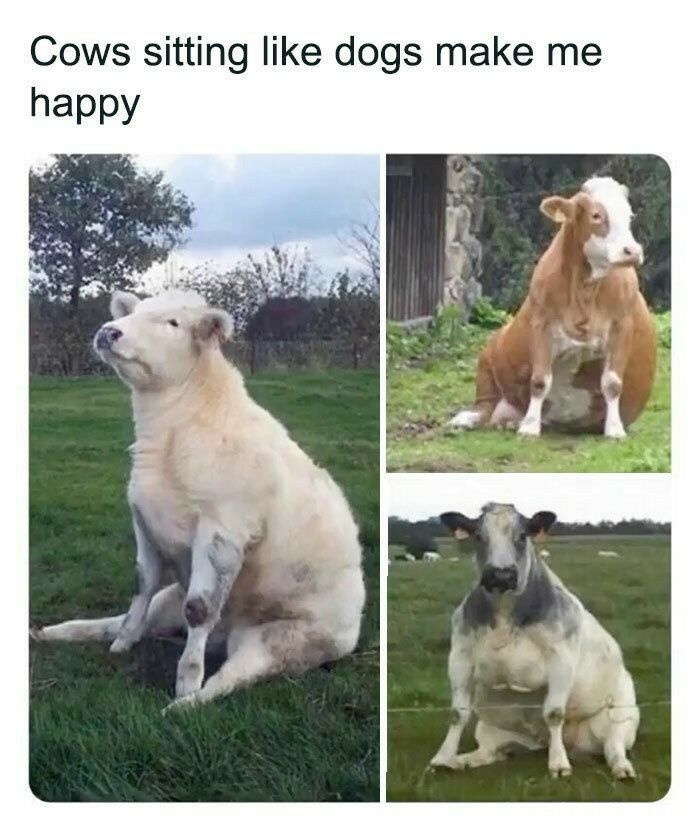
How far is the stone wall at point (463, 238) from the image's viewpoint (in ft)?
12.0

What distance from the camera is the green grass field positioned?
3.63 meters

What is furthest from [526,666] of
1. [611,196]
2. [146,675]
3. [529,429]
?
[611,196]

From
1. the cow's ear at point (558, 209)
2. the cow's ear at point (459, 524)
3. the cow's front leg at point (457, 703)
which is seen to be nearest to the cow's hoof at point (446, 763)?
the cow's front leg at point (457, 703)

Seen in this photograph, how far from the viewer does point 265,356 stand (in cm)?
368

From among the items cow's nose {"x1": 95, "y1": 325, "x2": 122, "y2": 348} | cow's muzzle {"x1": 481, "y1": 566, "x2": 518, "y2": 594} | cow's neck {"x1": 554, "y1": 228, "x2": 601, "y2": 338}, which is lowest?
cow's muzzle {"x1": 481, "y1": 566, "x2": 518, "y2": 594}

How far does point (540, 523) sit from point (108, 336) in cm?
123

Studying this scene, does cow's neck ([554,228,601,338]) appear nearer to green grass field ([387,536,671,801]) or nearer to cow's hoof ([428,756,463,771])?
green grass field ([387,536,671,801])

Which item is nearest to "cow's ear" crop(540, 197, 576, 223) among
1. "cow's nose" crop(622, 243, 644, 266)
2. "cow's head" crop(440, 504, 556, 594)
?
"cow's nose" crop(622, 243, 644, 266)

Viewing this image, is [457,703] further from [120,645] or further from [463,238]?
[463,238]

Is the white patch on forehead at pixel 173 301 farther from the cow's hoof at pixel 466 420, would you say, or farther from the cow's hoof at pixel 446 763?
the cow's hoof at pixel 446 763

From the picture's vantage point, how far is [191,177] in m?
3.66
